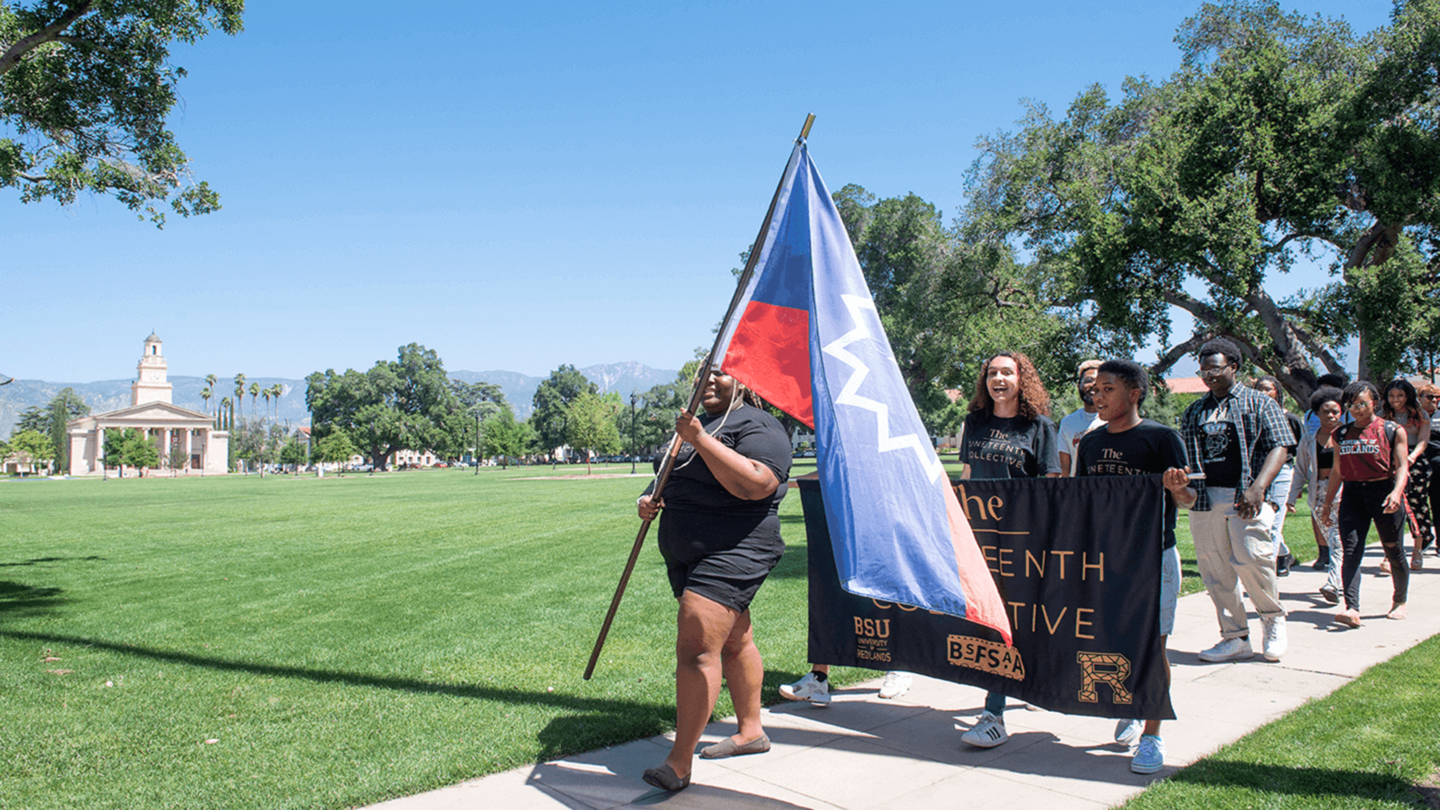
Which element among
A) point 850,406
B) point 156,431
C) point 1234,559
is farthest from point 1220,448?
point 156,431

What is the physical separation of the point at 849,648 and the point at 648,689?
1.29 meters

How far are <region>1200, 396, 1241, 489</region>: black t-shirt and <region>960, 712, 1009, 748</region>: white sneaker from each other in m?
2.54

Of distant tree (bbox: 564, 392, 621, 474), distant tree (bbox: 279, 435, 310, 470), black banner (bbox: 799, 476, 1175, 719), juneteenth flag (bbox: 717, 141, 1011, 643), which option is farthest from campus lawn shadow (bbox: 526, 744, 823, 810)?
distant tree (bbox: 279, 435, 310, 470)

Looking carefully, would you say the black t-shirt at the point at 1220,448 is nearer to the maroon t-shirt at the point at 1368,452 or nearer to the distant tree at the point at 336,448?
the maroon t-shirt at the point at 1368,452

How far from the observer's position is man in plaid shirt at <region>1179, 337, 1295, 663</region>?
5641mm

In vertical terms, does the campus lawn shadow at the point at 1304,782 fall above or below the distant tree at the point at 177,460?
above

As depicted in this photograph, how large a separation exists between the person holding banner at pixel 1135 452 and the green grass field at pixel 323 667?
2.11 m

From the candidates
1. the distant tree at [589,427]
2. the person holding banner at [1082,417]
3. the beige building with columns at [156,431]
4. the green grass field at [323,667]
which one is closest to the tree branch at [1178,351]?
the green grass field at [323,667]

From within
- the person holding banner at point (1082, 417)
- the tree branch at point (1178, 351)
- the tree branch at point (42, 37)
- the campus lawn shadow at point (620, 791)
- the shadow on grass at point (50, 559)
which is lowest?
the shadow on grass at point (50, 559)

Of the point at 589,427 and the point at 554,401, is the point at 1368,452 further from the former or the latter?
the point at 554,401

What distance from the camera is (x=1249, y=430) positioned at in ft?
18.7

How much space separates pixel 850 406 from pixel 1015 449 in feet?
5.98

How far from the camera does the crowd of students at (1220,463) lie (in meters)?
4.46

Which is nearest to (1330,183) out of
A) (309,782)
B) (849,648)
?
(849,648)
